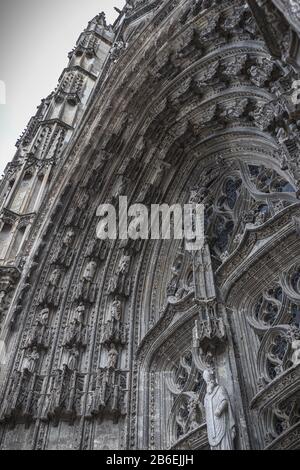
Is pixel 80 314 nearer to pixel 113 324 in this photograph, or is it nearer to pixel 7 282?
pixel 113 324

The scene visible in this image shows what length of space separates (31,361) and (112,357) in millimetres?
1345

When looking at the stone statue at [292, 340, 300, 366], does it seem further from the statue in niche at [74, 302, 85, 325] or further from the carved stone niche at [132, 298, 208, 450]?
the statue in niche at [74, 302, 85, 325]

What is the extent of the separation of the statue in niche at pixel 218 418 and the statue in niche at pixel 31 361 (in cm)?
320

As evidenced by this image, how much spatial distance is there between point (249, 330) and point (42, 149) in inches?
340

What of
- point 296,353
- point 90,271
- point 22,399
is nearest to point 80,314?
point 90,271

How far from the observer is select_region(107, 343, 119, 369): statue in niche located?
27.5 ft

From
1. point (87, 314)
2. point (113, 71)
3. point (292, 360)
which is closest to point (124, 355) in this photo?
point (87, 314)

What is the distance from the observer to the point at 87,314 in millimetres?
9508

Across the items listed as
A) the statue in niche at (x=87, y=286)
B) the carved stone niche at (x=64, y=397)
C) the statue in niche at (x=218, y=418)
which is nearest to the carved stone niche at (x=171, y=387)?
the statue in niche at (x=218, y=418)

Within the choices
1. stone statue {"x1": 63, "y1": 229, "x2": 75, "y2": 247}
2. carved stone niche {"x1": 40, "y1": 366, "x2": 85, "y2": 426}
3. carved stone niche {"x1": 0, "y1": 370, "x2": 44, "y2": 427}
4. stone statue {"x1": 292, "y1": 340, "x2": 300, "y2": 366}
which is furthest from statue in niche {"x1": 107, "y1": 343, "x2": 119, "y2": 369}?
stone statue {"x1": 292, "y1": 340, "x2": 300, "y2": 366}

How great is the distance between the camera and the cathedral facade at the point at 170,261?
6.82 metres

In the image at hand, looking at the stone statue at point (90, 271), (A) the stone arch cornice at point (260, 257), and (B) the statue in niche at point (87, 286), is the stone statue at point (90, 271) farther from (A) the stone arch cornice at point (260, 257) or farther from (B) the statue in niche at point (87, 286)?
(A) the stone arch cornice at point (260, 257)

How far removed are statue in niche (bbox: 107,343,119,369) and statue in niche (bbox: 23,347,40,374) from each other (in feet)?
4.02
